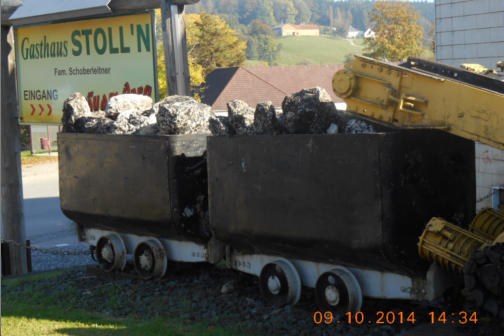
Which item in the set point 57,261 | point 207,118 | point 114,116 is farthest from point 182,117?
point 57,261

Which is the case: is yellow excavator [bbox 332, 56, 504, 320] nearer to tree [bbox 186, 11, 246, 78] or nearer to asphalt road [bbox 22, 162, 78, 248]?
asphalt road [bbox 22, 162, 78, 248]

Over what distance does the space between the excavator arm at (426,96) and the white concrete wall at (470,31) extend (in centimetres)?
382

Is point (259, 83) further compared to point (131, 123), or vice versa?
point (259, 83)

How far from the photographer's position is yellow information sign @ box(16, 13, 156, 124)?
804 centimetres

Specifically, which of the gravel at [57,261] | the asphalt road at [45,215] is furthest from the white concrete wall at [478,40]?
the asphalt road at [45,215]

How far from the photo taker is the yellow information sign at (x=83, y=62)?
8.04m

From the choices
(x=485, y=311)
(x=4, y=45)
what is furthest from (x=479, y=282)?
(x=4, y=45)

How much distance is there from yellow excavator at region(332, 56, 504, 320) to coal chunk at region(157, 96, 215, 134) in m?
2.04

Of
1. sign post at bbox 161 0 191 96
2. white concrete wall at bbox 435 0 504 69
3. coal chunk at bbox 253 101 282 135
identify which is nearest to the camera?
coal chunk at bbox 253 101 282 135

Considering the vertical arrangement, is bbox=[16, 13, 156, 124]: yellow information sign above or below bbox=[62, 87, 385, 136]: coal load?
above

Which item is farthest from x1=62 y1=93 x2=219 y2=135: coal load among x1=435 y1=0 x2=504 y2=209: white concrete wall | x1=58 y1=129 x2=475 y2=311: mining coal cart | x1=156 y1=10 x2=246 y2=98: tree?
x1=156 y1=10 x2=246 y2=98: tree

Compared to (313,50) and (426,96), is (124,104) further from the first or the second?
(313,50)

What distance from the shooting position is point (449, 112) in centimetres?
491

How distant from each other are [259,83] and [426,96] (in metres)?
36.0
